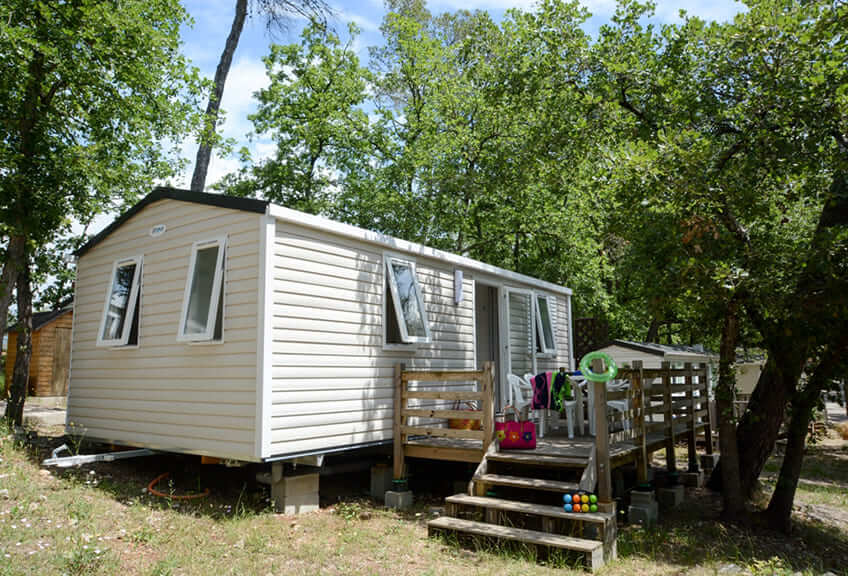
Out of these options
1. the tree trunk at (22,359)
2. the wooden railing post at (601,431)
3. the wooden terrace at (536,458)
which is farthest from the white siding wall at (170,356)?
the wooden railing post at (601,431)

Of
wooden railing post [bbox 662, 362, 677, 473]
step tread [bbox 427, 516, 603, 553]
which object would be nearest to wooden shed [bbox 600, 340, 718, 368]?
wooden railing post [bbox 662, 362, 677, 473]

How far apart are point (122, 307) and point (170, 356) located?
4.76 feet

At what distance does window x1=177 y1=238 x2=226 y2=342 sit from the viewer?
659 cm

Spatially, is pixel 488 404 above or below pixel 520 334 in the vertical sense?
below

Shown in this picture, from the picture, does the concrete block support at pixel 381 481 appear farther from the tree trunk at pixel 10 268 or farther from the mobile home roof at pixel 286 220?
the tree trunk at pixel 10 268

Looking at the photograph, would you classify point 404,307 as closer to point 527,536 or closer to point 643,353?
point 527,536

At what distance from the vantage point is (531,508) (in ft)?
19.1

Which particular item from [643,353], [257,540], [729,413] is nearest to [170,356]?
[257,540]

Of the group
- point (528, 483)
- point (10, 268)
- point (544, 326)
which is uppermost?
point (10, 268)

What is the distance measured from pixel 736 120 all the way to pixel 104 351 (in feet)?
30.0

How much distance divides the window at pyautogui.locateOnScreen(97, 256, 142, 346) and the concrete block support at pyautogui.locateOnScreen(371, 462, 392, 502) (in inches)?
140

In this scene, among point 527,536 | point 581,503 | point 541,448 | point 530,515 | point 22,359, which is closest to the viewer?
point 527,536

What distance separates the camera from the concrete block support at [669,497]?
8.07 metres

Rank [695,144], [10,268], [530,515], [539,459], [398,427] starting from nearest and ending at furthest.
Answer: [530,515] < [539,459] < [695,144] < [398,427] < [10,268]
